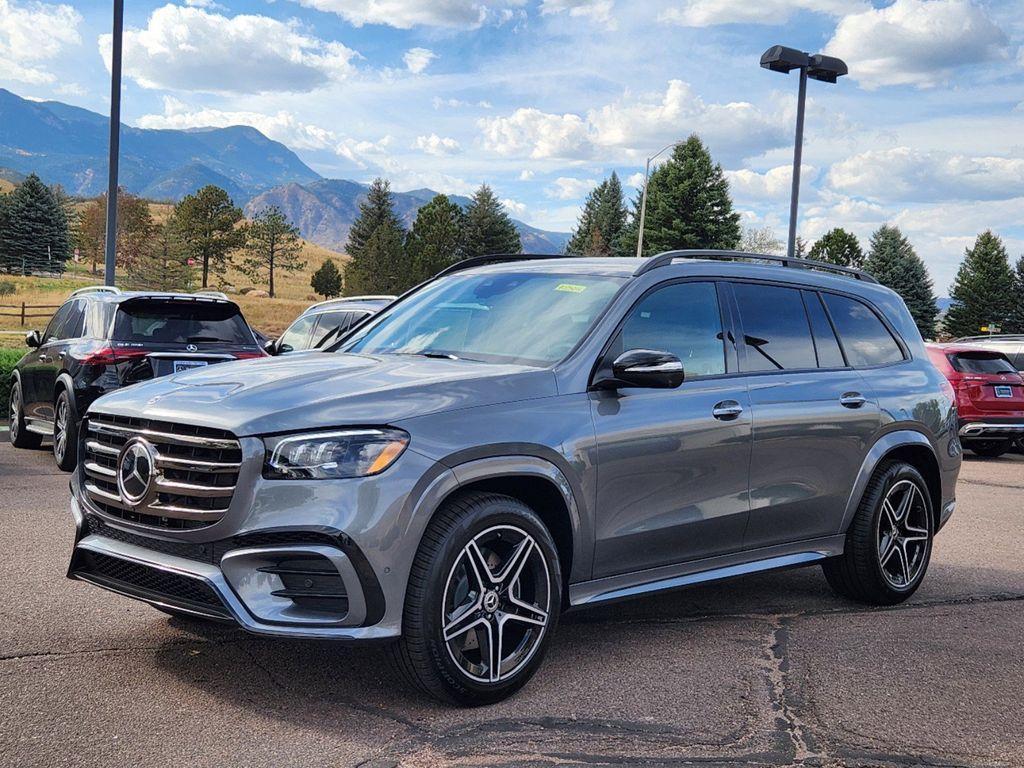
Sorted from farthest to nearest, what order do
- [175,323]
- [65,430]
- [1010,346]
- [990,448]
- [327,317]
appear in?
[1010,346] < [990,448] < [327,317] < [65,430] < [175,323]

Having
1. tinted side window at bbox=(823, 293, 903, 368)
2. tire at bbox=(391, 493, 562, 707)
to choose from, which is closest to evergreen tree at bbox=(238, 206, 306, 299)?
tinted side window at bbox=(823, 293, 903, 368)

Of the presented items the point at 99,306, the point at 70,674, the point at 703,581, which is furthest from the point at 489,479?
the point at 99,306

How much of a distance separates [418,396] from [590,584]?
1200 mm

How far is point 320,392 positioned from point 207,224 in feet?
273

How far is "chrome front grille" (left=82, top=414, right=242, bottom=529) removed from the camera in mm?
4184

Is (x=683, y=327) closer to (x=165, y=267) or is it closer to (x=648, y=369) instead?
(x=648, y=369)

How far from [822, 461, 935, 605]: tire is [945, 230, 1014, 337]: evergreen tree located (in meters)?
88.5

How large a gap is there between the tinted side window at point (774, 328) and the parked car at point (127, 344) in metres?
5.93

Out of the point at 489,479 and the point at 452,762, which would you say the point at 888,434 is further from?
the point at 452,762

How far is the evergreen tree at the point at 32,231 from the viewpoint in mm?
88125

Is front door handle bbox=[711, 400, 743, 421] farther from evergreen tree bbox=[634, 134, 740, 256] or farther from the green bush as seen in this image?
evergreen tree bbox=[634, 134, 740, 256]

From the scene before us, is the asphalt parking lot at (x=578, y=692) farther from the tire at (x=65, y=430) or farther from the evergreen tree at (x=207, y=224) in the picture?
the evergreen tree at (x=207, y=224)

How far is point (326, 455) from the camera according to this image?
4152mm

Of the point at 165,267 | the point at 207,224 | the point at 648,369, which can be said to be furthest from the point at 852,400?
the point at 207,224
